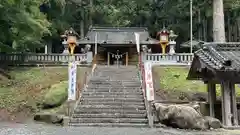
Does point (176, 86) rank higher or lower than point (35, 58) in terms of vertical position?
lower

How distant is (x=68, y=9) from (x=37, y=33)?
18472mm

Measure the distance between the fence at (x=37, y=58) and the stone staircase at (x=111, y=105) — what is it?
6425 millimetres

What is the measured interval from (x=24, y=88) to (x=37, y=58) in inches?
304

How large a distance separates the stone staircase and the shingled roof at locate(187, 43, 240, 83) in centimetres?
284

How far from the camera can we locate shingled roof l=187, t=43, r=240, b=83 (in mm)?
10602

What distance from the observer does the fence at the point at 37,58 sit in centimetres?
2456

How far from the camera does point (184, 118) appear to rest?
11.1 m

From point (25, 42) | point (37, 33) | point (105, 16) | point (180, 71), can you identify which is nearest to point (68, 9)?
point (105, 16)

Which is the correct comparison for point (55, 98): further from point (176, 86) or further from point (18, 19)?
point (176, 86)

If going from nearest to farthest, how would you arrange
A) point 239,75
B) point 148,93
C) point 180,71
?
point 239,75 → point 148,93 → point 180,71

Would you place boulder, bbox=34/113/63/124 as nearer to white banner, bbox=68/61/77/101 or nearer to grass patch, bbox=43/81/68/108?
white banner, bbox=68/61/77/101

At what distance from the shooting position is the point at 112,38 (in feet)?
103

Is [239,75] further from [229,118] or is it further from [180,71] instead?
[180,71]

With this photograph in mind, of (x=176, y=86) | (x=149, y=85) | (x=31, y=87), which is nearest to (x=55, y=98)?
(x=31, y=87)
